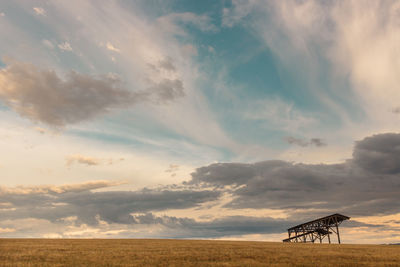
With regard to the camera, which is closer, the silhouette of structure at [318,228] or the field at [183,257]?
the field at [183,257]

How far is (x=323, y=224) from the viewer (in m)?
56.9

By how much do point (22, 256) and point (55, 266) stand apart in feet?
25.1

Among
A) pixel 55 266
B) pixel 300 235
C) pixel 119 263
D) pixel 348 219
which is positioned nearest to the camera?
pixel 55 266

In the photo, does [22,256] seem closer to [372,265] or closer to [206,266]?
[206,266]

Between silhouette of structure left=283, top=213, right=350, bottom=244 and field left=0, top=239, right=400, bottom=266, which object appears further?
silhouette of structure left=283, top=213, right=350, bottom=244

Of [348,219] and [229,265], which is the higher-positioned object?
[348,219]

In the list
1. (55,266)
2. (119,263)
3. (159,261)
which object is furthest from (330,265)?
(55,266)

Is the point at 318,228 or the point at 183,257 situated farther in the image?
the point at 318,228

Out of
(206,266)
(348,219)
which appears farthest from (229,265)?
(348,219)

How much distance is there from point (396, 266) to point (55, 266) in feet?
72.3

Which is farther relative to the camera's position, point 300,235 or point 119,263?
point 300,235

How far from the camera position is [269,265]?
18.7m

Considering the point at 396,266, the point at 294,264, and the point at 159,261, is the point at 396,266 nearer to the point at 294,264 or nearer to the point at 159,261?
the point at 294,264

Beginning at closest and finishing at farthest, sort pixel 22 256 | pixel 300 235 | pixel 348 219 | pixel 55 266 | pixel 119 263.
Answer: pixel 55 266 < pixel 119 263 < pixel 22 256 < pixel 348 219 < pixel 300 235
